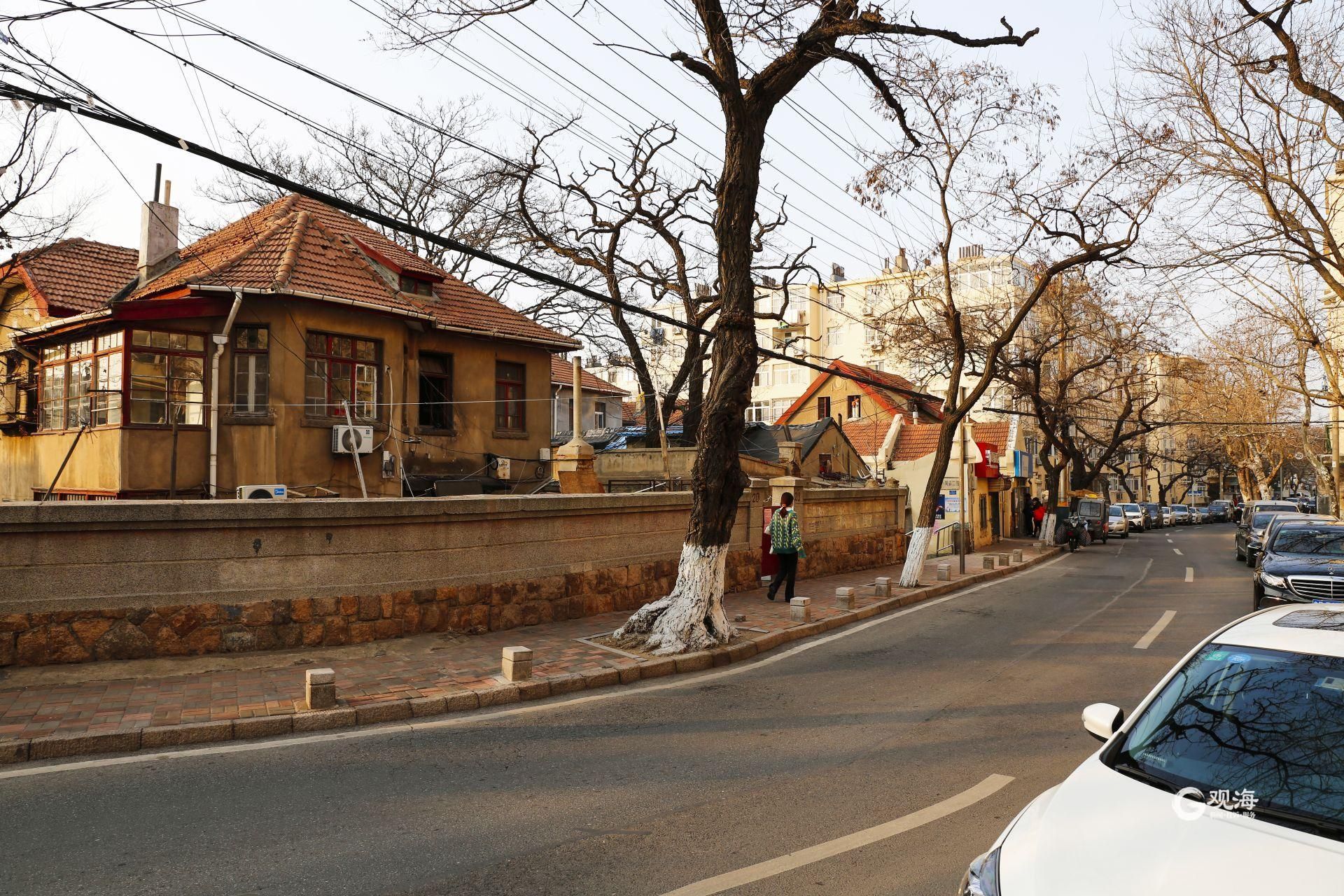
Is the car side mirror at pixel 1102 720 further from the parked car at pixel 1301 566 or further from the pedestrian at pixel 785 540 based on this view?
the pedestrian at pixel 785 540

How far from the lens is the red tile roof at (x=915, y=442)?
1435 inches

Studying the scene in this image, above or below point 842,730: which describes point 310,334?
above

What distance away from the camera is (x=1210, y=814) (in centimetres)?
296

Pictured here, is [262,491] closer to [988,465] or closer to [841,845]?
[841,845]

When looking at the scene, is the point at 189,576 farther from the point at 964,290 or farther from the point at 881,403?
the point at 964,290

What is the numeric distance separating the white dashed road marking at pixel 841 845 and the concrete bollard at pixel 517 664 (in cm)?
432

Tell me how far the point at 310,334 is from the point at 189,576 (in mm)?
9005

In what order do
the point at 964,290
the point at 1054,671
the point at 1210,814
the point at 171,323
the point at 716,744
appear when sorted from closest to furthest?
the point at 1210,814 → the point at 716,744 → the point at 1054,671 → the point at 171,323 → the point at 964,290

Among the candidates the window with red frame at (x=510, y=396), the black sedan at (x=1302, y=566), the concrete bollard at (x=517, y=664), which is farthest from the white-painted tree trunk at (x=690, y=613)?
the window with red frame at (x=510, y=396)

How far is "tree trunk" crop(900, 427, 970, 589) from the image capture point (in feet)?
56.9

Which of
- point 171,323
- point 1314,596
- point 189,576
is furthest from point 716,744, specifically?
point 171,323

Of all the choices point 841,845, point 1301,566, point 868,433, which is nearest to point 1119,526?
point 868,433

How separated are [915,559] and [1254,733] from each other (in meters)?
14.2

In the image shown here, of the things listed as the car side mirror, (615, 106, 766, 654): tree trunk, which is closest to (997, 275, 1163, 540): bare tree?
(615, 106, 766, 654): tree trunk
